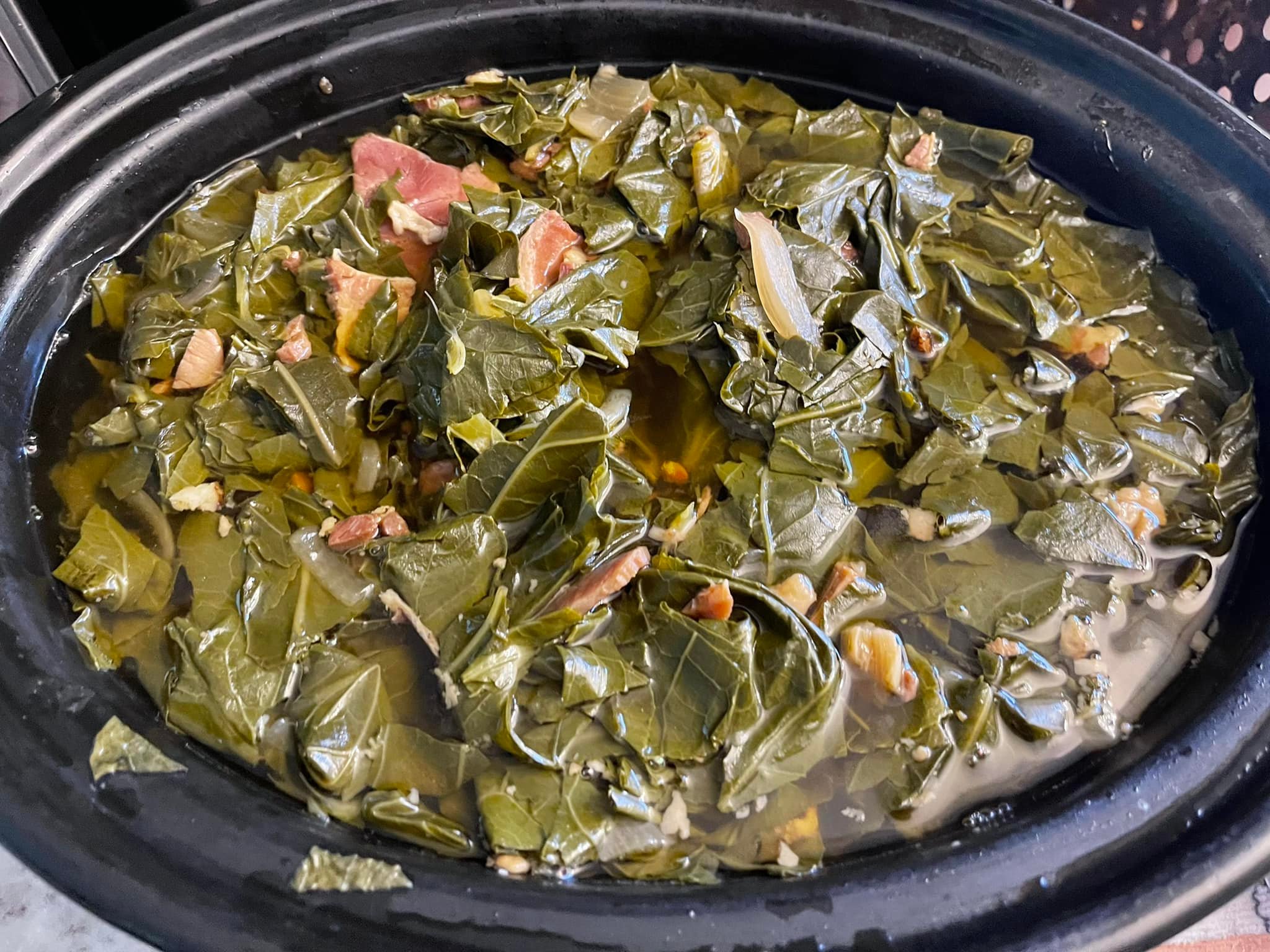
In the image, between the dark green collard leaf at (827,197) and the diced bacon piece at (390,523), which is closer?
the diced bacon piece at (390,523)

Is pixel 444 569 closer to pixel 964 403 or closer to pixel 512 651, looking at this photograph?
pixel 512 651

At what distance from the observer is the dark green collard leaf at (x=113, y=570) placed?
1.75 metres

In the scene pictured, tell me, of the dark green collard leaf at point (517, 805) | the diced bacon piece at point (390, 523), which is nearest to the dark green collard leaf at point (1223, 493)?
the dark green collard leaf at point (517, 805)

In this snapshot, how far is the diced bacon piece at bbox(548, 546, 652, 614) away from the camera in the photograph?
5.70ft

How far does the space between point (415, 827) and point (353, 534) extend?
647mm

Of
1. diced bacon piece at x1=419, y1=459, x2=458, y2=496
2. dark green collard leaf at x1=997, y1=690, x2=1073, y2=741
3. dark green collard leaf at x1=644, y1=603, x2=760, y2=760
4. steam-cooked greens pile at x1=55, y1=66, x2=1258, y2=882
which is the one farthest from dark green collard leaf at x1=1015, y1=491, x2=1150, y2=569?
diced bacon piece at x1=419, y1=459, x2=458, y2=496

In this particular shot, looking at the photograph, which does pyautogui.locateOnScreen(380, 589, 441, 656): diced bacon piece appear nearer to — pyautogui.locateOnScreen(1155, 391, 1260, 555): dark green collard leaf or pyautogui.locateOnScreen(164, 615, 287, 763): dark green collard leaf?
pyautogui.locateOnScreen(164, 615, 287, 763): dark green collard leaf

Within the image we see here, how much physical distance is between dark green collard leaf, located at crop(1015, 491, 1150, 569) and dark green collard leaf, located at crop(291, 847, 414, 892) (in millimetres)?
1485

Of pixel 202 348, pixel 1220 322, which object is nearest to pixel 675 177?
pixel 202 348

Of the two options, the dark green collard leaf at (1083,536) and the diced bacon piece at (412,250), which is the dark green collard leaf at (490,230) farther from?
the dark green collard leaf at (1083,536)

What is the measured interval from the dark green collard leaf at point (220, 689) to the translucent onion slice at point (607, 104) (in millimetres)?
1735

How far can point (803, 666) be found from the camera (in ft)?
5.34

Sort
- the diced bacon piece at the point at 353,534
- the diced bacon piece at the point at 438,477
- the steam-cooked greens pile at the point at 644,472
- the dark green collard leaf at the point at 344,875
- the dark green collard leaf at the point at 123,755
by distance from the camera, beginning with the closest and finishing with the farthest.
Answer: the dark green collard leaf at the point at 344,875, the dark green collard leaf at the point at 123,755, the steam-cooked greens pile at the point at 644,472, the diced bacon piece at the point at 353,534, the diced bacon piece at the point at 438,477

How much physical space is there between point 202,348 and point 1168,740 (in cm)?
223
